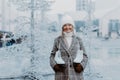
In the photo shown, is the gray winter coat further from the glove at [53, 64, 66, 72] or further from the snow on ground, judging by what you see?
the snow on ground

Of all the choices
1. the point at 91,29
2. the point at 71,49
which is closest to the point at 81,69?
the point at 71,49

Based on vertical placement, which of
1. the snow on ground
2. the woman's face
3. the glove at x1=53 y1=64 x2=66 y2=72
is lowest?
the snow on ground

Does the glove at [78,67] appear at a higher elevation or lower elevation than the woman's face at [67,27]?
lower

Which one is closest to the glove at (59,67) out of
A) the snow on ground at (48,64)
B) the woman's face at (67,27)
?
the woman's face at (67,27)

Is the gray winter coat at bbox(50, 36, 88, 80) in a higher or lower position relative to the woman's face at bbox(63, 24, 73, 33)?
lower

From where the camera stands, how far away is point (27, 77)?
4715 millimetres

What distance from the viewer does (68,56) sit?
6.68 ft

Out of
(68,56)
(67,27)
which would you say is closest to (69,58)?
(68,56)

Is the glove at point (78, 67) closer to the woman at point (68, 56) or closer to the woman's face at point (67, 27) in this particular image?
the woman at point (68, 56)

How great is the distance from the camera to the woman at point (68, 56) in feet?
6.66

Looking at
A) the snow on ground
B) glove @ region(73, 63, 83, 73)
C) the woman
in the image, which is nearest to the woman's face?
the woman

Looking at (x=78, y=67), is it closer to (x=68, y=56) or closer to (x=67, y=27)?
(x=68, y=56)

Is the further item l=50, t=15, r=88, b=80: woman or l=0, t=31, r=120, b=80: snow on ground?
l=0, t=31, r=120, b=80: snow on ground

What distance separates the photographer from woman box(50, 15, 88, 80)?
2.03 meters
